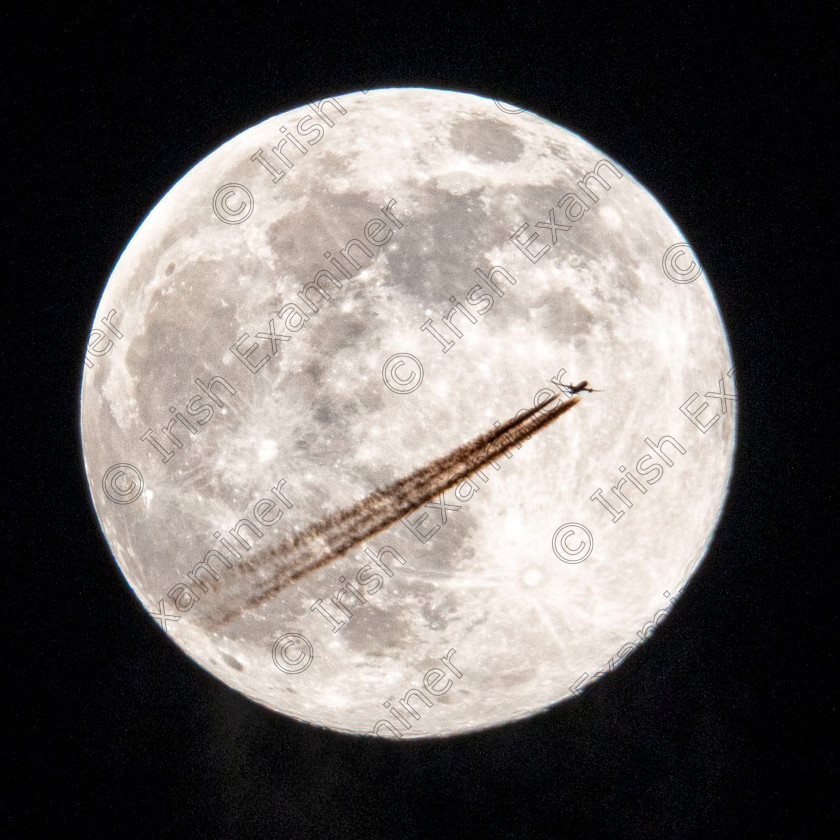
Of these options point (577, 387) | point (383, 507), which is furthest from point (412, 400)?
point (577, 387)

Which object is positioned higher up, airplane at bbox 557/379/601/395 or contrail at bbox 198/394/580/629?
airplane at bbox 557/379/601/395

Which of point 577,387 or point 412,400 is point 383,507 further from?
point 577,387

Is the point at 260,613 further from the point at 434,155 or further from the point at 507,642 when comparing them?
the point at 434,155

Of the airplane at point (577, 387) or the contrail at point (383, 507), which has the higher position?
the airplane at point (577, 387)

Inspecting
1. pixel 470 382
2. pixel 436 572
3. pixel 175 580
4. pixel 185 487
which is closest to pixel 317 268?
pixel 470 382
